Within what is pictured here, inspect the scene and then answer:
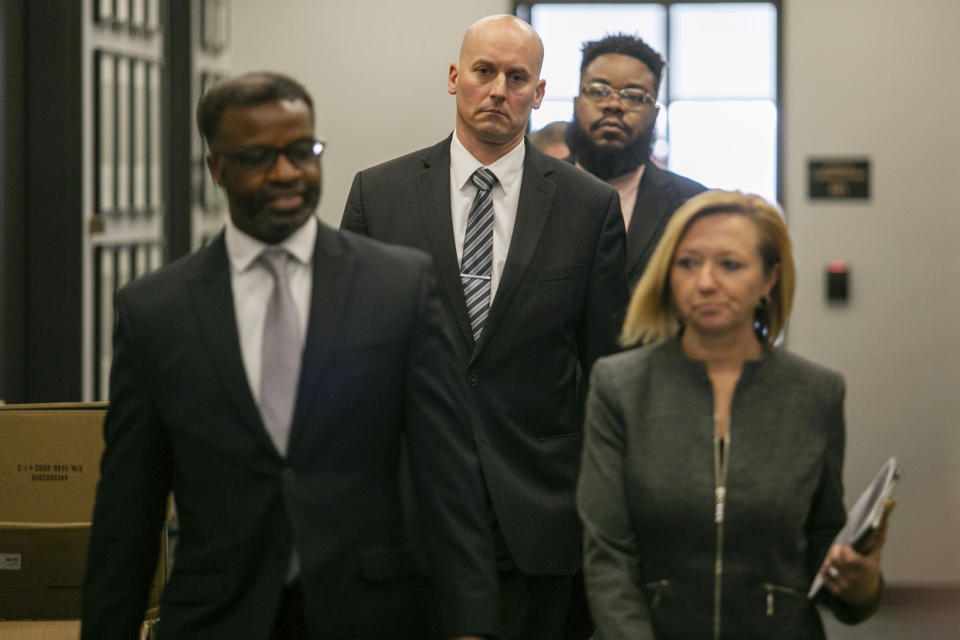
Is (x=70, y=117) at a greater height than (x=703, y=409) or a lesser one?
greater

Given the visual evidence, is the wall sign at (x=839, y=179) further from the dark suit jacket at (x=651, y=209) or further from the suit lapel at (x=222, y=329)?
the suit lapel at (x=222, y=329)

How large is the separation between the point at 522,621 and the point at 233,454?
1014mm

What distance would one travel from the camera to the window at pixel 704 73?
620cm

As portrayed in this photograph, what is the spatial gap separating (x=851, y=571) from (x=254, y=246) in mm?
926

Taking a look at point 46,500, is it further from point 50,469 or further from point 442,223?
point 442,223

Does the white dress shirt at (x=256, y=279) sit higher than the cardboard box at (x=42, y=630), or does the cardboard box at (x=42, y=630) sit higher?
the white dress shirt at (x=256, y=279)

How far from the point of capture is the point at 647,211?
3.25 m

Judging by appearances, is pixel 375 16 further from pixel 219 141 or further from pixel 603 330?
pixel 219 141

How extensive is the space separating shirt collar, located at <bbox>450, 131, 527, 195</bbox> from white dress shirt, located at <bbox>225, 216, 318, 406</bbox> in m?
0.88

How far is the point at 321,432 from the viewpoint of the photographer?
181 centimetres

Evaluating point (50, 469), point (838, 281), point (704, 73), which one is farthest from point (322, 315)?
point (704, 73)

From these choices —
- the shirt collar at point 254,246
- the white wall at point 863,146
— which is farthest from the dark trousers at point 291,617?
the white wall at point 863,146

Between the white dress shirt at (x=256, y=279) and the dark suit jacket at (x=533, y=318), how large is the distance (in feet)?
2.44

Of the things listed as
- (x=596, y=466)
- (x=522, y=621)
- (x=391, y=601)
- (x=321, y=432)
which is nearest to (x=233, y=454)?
(x=321, y=432)
